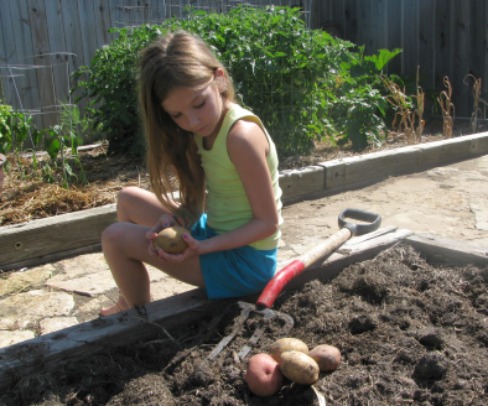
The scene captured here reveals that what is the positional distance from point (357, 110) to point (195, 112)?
4.04m

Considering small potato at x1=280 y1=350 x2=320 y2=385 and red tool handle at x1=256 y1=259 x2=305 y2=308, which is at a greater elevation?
red tool handle at x1=256 y1=259 x2=305 y2=308

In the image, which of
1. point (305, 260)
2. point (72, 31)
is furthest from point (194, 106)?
point (72, 31)

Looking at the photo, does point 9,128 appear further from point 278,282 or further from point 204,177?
point 278,282

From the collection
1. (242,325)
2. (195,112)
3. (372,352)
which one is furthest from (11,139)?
(372,352)

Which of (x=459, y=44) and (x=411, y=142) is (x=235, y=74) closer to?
(x=411, y=142)

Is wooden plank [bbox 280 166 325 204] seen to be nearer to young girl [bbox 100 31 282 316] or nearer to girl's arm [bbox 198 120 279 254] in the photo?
young girl [bbox 100 31 282 316]

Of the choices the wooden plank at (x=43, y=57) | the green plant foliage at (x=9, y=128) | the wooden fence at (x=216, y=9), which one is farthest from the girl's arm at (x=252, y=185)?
the wooden plank at (x=43, y=57)

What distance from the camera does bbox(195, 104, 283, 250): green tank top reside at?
7.84ft

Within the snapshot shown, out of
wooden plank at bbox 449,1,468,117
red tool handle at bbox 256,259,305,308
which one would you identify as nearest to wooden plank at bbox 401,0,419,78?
wooden plank at bbox 449,1,468,117

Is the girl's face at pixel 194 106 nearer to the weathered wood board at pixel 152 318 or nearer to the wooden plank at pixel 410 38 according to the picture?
the weathered wood board at pixel 152 318

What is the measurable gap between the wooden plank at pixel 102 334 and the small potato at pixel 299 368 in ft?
1.98

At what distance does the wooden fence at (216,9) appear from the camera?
260 inches

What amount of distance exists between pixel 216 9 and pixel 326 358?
21.2 ft

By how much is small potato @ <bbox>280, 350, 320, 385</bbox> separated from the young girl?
2.04 feet
